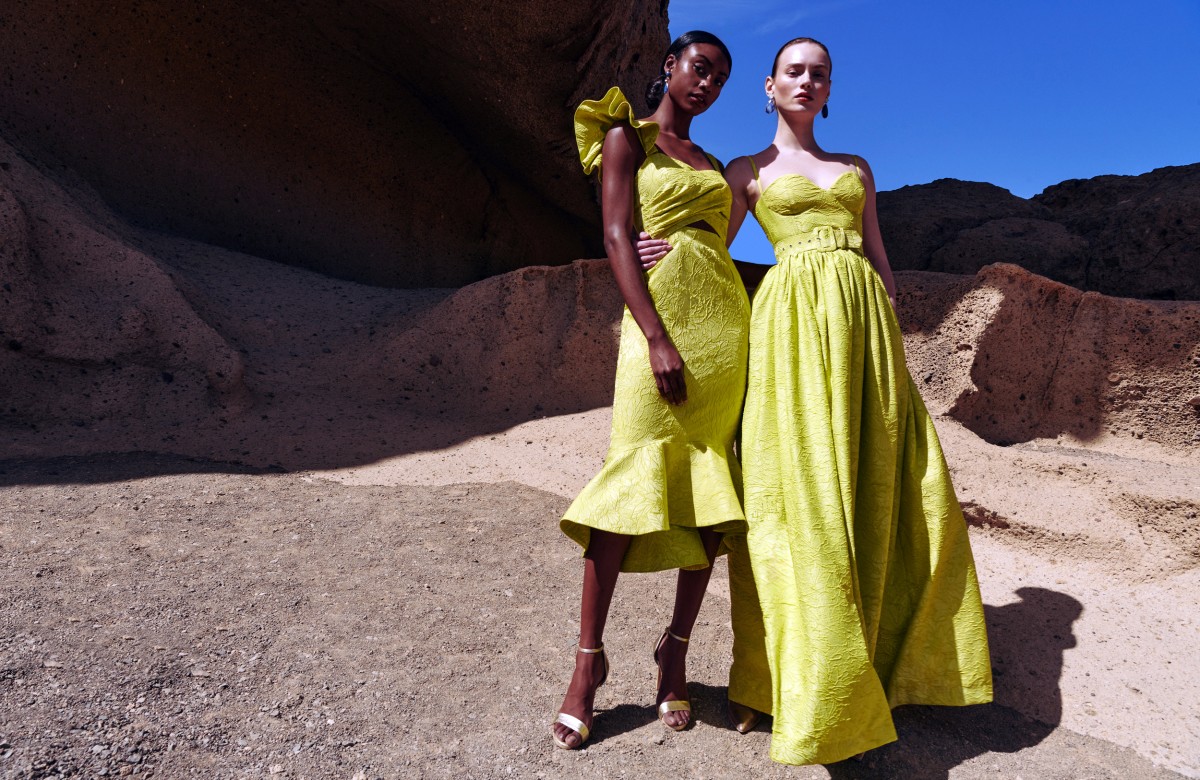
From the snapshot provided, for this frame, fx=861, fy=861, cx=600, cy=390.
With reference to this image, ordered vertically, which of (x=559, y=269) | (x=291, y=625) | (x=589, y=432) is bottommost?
(x=291, y=625)

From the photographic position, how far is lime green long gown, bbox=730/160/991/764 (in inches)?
72.4

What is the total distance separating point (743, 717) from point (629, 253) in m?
1.12

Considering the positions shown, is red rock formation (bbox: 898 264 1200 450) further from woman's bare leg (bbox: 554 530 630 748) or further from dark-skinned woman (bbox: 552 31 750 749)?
woman's bare leg (bbox: 554 530 630 748)

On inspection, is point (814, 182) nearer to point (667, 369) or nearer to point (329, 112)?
point (667, 369)

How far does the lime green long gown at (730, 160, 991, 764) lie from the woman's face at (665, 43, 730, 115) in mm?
280

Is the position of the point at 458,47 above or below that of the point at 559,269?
above

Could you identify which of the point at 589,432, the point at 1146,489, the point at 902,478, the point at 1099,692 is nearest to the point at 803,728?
the point at 902,478

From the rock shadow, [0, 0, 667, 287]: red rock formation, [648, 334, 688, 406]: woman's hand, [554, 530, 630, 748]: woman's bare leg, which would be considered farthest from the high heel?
[0, 0, 667, 287]: red rock formation

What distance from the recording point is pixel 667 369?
191 centimetres

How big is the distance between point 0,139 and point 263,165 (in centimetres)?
149

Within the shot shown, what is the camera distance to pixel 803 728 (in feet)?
5.73

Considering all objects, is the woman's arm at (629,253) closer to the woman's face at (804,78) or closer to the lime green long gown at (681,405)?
the lime green long gown at (681,405)

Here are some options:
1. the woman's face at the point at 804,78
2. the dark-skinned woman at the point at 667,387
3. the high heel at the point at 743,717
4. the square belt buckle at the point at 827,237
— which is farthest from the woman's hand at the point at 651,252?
the high heel at the point at 743,717

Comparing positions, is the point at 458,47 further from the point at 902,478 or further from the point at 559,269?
the point at 902,478
